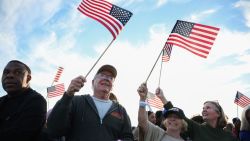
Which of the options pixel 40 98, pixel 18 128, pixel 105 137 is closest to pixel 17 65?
pixel 40 98

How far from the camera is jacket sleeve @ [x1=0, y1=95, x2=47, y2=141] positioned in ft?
13.1

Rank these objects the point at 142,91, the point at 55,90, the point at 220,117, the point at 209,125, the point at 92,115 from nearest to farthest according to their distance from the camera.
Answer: the point at 92,115, the point at 142,91, the point at 209,125, the point at 220,117, the point at 55,90

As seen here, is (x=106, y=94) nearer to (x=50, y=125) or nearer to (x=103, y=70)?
(x=103, y=70)

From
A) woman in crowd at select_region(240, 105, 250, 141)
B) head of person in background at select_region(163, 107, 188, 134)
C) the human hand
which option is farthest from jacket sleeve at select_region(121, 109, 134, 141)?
woman in crowd at select_region(240, 105, 250, 141)

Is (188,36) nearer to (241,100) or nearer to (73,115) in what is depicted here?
(73,115)

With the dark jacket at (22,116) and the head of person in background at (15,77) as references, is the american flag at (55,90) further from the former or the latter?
the dark jacket at (22,116)

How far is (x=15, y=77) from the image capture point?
15.1ft

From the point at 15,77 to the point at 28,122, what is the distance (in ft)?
2.72

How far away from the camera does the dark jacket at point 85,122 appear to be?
405 cm

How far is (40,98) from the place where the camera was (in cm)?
450

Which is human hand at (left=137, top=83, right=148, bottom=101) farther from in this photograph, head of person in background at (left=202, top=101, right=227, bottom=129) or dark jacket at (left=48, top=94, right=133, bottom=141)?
head of person in background at (left=202, top=101, right=227, bottom=129)

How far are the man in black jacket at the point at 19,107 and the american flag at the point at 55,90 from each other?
1147cm

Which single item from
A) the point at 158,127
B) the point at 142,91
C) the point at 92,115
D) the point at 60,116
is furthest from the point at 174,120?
the point at 60,116

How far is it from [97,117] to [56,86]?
1230cm
